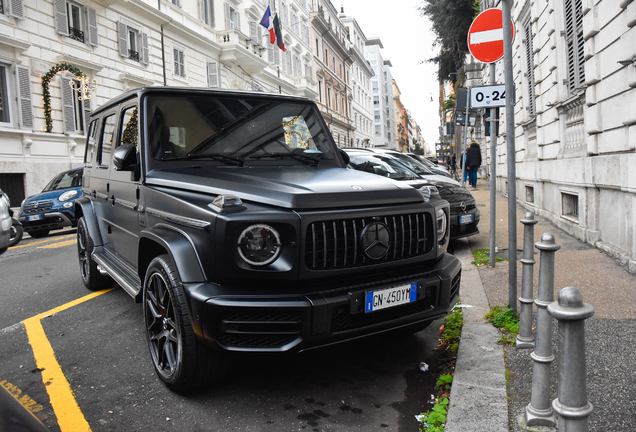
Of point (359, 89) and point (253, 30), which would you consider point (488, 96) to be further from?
point (359, 89)

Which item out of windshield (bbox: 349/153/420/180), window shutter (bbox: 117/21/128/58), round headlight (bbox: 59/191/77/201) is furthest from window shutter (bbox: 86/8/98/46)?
windshield (bbox: 349/153/420/180)

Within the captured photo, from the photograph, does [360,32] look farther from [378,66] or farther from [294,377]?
[294,377]

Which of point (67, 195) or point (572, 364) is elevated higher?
point (67, 195)

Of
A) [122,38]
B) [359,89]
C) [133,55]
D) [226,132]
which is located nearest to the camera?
[226,132]

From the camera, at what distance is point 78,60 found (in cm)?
1725

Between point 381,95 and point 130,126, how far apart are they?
319 feet

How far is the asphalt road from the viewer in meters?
2.73

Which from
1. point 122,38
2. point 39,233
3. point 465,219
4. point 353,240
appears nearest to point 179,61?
point 122,38

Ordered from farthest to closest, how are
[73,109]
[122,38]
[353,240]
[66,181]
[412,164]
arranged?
1. [122,38]
2. [73,109]
3. [66,181]
4. [412,164]
5. [353,240]

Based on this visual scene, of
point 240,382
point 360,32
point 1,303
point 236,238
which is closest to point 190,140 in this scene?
point 236,238

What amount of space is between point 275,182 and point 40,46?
654 inches

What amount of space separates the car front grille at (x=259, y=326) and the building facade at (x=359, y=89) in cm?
5779

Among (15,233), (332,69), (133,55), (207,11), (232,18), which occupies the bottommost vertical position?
(15,233)

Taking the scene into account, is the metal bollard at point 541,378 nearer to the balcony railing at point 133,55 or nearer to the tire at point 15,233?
the tire at point 15,233
